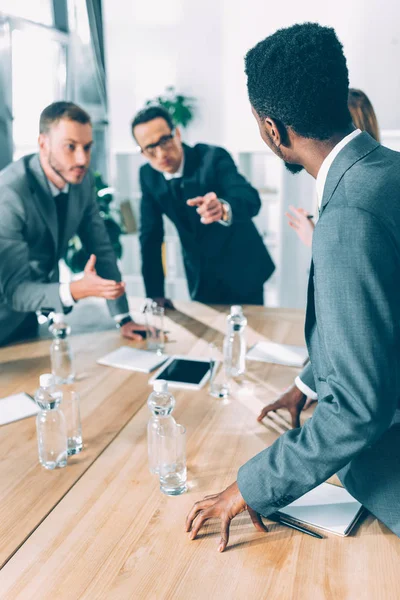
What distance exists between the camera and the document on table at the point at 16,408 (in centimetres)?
150

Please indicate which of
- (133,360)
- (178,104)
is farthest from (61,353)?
(178,104)

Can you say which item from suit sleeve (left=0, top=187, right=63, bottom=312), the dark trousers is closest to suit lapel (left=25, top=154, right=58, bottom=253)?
suit sleeve (left=0, top=187, right=63, bottom=312)

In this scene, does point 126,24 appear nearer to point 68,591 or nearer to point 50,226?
point 50,226

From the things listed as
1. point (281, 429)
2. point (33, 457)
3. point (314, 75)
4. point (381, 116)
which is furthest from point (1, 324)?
point (381, 116)

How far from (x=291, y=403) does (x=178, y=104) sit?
3.68 metres

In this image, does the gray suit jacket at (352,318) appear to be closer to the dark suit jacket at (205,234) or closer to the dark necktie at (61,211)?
the dark necktie at (61,211)

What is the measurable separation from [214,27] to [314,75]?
407cm

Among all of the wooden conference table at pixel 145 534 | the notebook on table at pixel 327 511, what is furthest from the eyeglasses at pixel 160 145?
the notebook on table at pixel 327 511

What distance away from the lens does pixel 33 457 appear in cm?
132

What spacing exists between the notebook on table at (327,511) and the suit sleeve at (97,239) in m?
1.62

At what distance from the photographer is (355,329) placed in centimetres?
84

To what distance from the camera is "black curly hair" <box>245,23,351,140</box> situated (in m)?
0.92

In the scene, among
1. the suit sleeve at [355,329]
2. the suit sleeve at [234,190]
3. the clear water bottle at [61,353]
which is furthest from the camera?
the suit sleeve at [234,190]

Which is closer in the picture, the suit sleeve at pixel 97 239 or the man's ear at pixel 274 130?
the man's ear at pixel 274 130
